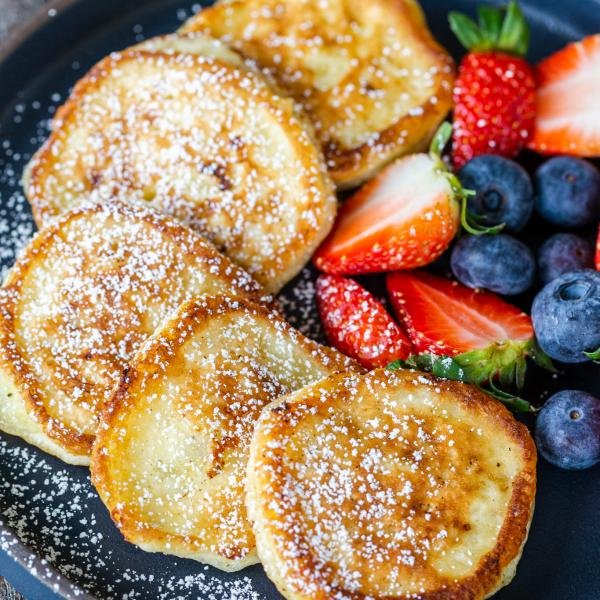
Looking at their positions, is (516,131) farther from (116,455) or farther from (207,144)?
(116,455)

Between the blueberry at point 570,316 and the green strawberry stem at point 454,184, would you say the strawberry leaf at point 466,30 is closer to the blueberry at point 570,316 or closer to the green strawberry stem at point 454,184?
the green strawberry stem at point 454,184

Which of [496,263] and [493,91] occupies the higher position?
[493,91]

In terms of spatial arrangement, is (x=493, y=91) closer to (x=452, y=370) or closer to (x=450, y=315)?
(x=450, y=315)

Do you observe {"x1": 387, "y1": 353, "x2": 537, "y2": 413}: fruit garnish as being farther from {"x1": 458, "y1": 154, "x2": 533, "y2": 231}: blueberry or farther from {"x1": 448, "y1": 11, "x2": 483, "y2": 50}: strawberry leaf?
{"x1": 448, "y1": 11, "x2": 483, "y2": 50}: strawberry leaf

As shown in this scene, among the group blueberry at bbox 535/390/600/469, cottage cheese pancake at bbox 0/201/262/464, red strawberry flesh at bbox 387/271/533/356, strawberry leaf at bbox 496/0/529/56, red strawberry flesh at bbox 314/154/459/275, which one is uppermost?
cottage cheese pancake at bbox 0/201/262/464

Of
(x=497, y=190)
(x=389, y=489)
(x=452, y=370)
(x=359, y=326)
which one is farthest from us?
(x=497, y=190)

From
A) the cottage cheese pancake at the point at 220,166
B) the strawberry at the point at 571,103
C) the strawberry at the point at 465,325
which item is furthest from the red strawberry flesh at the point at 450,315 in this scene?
the strawberry at the point at 571,103

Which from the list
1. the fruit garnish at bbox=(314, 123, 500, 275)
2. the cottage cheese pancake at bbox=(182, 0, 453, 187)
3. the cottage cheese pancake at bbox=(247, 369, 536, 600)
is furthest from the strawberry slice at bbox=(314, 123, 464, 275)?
the cottage cheese pancake at bbox=(247, 369, 536, 600)

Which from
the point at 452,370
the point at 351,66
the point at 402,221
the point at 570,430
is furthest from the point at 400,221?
the point at 570,430
